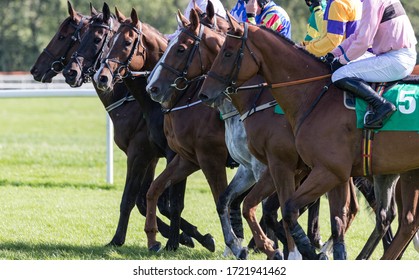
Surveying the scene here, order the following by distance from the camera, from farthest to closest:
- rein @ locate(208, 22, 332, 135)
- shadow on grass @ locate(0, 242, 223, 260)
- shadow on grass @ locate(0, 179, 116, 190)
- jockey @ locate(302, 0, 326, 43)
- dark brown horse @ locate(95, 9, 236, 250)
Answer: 1. shadow on grass @ locate(0, 179, 116, 190)
2. dark brown horse @ locate(95, 9, 236, 250)
3. jockey @ locate(302, 0, 326, 43)
4. shadow on grass @ locate(0, 242, 223, 260)
5. rein @ locate(208, 22, 332, 135)

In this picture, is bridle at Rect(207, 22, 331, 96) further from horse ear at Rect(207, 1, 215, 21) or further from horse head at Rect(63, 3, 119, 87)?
horse head at Rect(63, 3, 119, 87)

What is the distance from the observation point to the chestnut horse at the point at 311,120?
7031mm

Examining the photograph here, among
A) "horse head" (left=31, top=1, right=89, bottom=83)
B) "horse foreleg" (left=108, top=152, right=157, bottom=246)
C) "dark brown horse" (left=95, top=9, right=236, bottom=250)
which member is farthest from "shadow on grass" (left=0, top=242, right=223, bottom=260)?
"horse head" (left=31, top=1, right=89, bottom=83)

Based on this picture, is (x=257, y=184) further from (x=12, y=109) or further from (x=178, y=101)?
(x=12, y=109)

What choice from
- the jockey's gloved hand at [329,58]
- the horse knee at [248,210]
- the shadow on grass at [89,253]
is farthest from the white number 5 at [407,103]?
the shadow on grass at [89,253]

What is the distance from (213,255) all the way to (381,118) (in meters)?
2.93

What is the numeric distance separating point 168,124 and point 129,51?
34.5 inches

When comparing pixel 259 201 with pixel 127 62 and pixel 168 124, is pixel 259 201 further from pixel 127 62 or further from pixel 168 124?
pixel 127 62

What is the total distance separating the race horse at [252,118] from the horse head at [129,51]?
30.3 inches

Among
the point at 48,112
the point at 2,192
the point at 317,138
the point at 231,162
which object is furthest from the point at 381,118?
the point at 48,112

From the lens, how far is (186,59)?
8.38 metres

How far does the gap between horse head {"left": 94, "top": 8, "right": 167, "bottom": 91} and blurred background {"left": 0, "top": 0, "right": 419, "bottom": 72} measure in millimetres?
39987

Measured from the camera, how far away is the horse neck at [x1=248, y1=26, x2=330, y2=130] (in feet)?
24.3

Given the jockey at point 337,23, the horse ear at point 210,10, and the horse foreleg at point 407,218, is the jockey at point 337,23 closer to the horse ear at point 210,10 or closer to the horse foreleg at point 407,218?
the horse ear at point 210,10
